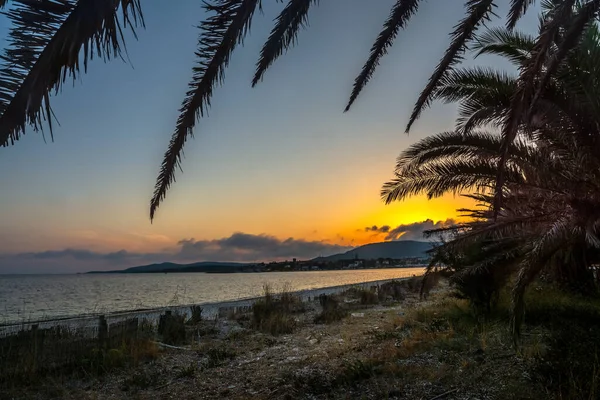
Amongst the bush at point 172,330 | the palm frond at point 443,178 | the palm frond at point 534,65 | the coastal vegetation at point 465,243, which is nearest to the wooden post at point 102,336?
the coastal vegetation at point 465,243

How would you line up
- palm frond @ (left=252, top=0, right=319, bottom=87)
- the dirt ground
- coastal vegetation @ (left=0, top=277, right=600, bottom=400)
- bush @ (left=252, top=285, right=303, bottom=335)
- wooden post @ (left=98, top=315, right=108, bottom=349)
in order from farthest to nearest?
1. bush @ (left=252, top=285, right=303, bottom=335)
2. wooden post @ (left=98, top=315, right=108, bottom=349)
3. the dirt ground
4. coastal vegetation @ (left=0, top=277, right=600, bottom=400)
5. palm frond @ (left=252, top=0, right=319, bottom=87)

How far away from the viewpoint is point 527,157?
23.5 feet

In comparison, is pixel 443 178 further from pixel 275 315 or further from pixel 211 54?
pixel 275 315

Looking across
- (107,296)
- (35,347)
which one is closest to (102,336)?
(35,347)

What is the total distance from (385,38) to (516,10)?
1239 millimetres

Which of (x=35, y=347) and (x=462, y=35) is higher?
(x=462, y=35)

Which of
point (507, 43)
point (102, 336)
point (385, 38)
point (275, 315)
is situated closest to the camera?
point (385, 38)

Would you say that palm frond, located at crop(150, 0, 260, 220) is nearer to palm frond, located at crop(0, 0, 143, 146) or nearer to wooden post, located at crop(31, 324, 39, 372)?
palm frond, located at crop(0, 0, 143, 146)

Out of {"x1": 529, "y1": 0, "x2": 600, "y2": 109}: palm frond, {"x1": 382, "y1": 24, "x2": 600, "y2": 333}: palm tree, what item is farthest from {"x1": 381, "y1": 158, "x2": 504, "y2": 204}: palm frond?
{"x1": 529, "y1": 0, "x2": 600, "y2": 109}: palm frond

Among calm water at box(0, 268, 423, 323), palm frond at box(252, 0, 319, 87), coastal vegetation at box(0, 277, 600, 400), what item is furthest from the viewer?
calm water at box(0, 268, 423, 323)

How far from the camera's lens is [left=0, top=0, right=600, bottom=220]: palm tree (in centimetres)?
184

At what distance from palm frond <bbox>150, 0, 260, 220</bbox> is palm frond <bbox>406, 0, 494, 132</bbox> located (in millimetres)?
1899

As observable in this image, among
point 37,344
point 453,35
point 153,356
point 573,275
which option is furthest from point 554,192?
point 37,344

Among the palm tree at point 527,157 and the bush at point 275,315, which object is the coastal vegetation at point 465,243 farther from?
the bush at point 275,315
